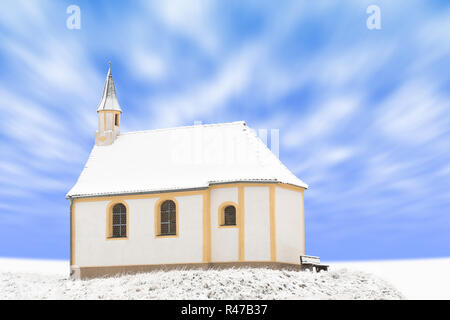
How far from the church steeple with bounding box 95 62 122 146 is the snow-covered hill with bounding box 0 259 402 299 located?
1094 cm

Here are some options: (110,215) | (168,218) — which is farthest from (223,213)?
(110,215)

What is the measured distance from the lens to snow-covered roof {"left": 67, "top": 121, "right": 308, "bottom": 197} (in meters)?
39.5

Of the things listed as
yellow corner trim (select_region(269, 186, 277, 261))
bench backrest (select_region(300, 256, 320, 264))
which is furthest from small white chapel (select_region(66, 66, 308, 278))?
bench backrest (select_region(300, 256, 320, 264))

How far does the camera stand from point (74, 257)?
41719 millimetres

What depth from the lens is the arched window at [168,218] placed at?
39781 mm

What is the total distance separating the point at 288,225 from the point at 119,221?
10597 millimetres

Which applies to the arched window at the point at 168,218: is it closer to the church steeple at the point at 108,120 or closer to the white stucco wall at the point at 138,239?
the white stucco wall at the point at 138,239

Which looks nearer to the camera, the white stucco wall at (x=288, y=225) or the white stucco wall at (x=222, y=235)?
the white stucco wall at (x=222, y=235)

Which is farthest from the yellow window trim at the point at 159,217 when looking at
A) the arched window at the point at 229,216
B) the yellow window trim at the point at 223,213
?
the arched window at the point at 229,216

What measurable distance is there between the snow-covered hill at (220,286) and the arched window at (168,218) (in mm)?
2813
